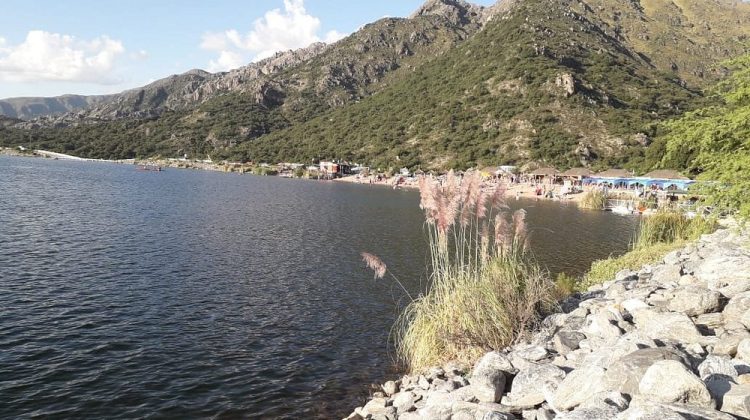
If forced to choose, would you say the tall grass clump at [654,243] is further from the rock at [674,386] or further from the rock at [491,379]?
the rock at [674,386]

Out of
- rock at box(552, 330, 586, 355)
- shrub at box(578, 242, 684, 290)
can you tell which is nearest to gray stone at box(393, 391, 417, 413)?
rock at box(552, 330, 586, 355)

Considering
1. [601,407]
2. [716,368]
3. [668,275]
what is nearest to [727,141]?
[668,275]

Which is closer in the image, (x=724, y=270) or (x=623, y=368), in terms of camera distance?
(x=623, y=368)

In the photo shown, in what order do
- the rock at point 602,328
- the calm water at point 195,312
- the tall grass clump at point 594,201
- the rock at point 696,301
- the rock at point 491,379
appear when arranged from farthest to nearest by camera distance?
1. the tall grass clump at point 594,201
2. the calm water at point 195,312
3. the rock at point 696,301
4. the rock at point 602,328
5. the rock at point 491,379

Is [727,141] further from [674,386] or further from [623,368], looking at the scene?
[674,386]

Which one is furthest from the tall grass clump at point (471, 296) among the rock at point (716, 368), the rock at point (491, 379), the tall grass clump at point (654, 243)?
the tall grass clump at point (654, 243)

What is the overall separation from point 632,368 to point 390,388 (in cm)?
646

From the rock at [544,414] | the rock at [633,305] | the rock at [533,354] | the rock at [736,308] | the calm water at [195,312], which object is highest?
the rock at [736,308]

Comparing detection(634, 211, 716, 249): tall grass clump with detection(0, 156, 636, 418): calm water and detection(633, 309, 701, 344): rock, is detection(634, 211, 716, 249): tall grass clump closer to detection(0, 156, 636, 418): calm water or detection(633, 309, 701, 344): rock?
detection(0, 156, 636, 418): calm water

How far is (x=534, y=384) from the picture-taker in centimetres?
782

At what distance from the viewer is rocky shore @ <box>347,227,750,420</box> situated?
17.8ft

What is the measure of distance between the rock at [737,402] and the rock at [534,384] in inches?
89.4

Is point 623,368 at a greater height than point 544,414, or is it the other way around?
point 623,368

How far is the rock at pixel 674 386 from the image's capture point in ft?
17.4
